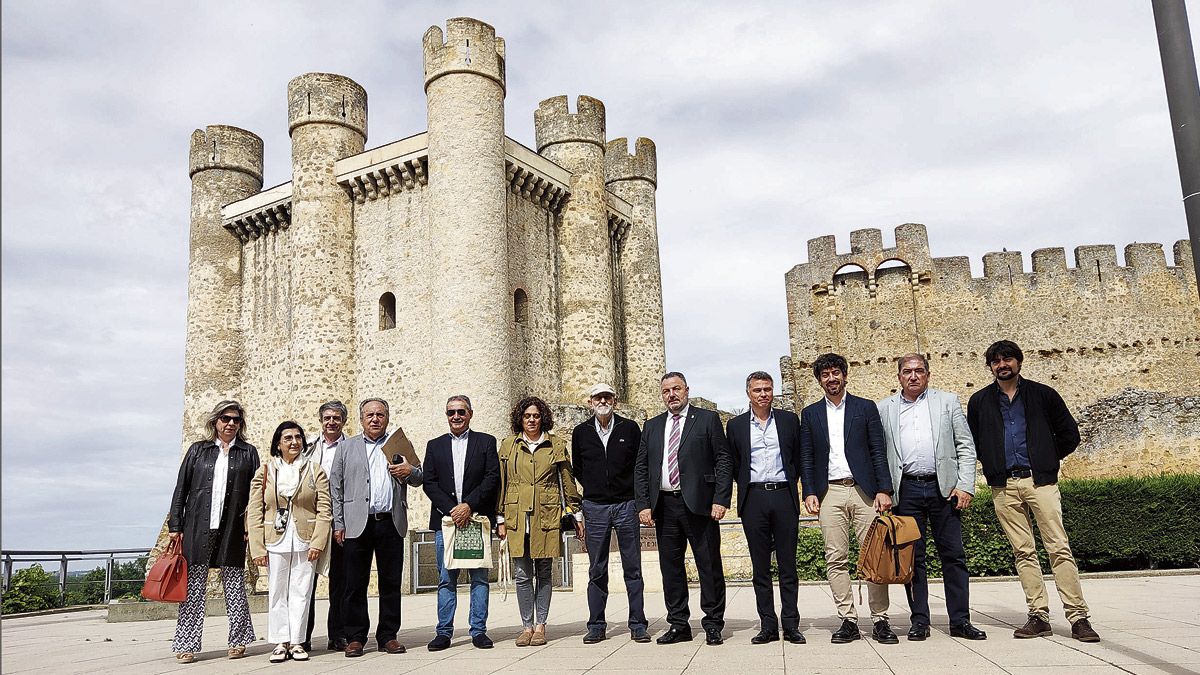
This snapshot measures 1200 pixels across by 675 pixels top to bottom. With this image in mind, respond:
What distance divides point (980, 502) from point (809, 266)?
1678cm

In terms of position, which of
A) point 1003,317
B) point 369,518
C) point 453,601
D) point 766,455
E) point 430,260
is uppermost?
point 430,260

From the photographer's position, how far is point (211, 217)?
27.4 m

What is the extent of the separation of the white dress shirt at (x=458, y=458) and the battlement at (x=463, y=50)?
15.9 metres

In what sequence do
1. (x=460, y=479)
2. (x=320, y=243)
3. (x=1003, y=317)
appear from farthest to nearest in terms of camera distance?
(x=1003, y=317)
(x=320, y=243)
(x=460, y=479)

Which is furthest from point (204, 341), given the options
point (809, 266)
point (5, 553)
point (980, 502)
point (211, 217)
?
point (980, 502)

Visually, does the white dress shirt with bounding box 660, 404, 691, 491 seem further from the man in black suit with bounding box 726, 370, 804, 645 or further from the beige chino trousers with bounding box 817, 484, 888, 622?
the beige chino trousers with bounding box 817, 484, 888, 622

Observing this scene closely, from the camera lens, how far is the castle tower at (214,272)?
2620 cm

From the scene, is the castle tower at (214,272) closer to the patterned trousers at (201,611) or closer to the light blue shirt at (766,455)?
the patterned trousers at (201,611)

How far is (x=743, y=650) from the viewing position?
20.3ft

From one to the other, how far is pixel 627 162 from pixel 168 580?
74.8 ft

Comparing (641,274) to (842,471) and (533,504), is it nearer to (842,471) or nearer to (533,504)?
(533,504)

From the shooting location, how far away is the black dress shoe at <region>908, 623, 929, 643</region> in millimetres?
6289

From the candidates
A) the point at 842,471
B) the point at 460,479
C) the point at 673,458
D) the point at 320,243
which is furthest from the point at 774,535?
the point at 320,243

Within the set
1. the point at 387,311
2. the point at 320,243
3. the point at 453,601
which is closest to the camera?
the point at 453,601
